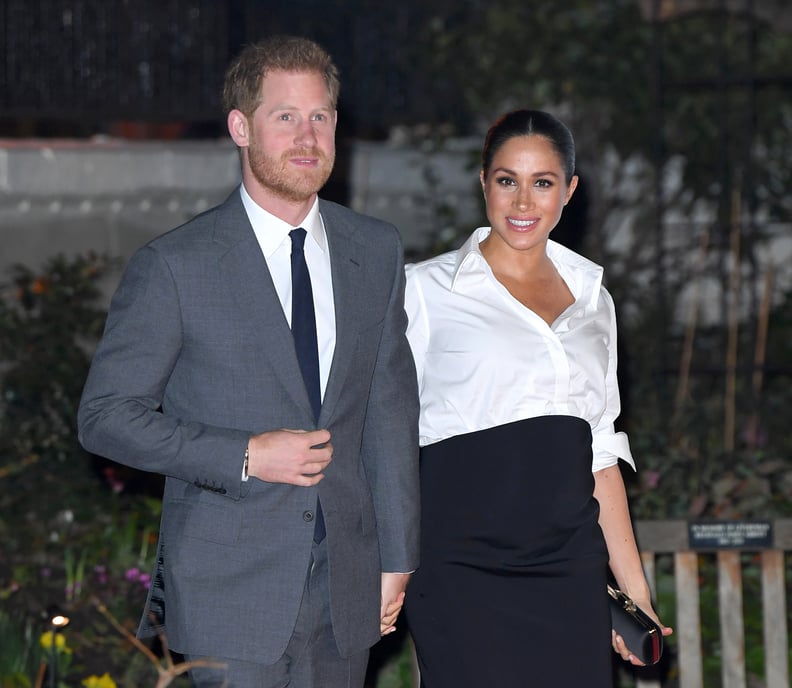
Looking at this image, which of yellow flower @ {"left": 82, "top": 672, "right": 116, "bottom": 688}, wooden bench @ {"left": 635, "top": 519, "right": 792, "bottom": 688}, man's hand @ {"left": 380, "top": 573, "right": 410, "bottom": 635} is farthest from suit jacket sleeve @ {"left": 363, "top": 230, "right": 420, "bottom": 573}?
yellow flower @ {"left": 82, "top": 672, "right": 116, "bottom": 688}

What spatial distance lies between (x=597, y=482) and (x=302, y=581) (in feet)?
3.33

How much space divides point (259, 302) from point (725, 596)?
2382 millimetres

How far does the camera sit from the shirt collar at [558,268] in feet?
12.4

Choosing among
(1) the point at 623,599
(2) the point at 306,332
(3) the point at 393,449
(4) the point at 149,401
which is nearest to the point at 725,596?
(1) the point at 623,599

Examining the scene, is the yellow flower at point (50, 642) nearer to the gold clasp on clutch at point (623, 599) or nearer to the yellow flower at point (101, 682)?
the yellow flower at point (101, 682)

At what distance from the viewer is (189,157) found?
26.7 ft

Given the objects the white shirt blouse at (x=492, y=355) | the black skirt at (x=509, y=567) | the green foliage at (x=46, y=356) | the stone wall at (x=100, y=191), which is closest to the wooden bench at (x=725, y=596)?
the white shirt blouse at (x=492, y=355)

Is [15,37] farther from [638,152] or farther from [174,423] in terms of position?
[174,423]

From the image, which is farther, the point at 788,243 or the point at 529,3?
the point at 788,243

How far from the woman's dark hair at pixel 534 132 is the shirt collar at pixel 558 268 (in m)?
0.20

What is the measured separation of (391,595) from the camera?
354cm

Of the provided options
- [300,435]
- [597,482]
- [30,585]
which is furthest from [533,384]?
[30,585]

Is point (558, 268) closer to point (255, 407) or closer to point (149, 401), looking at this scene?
point (255, 407)

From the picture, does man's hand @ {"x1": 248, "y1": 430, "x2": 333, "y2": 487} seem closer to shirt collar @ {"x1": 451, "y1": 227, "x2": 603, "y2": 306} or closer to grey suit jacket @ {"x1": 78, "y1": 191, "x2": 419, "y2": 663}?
grey suit jacket @ {"x1": 78, "y1": 191, "x2": 419, "y2": 663}
